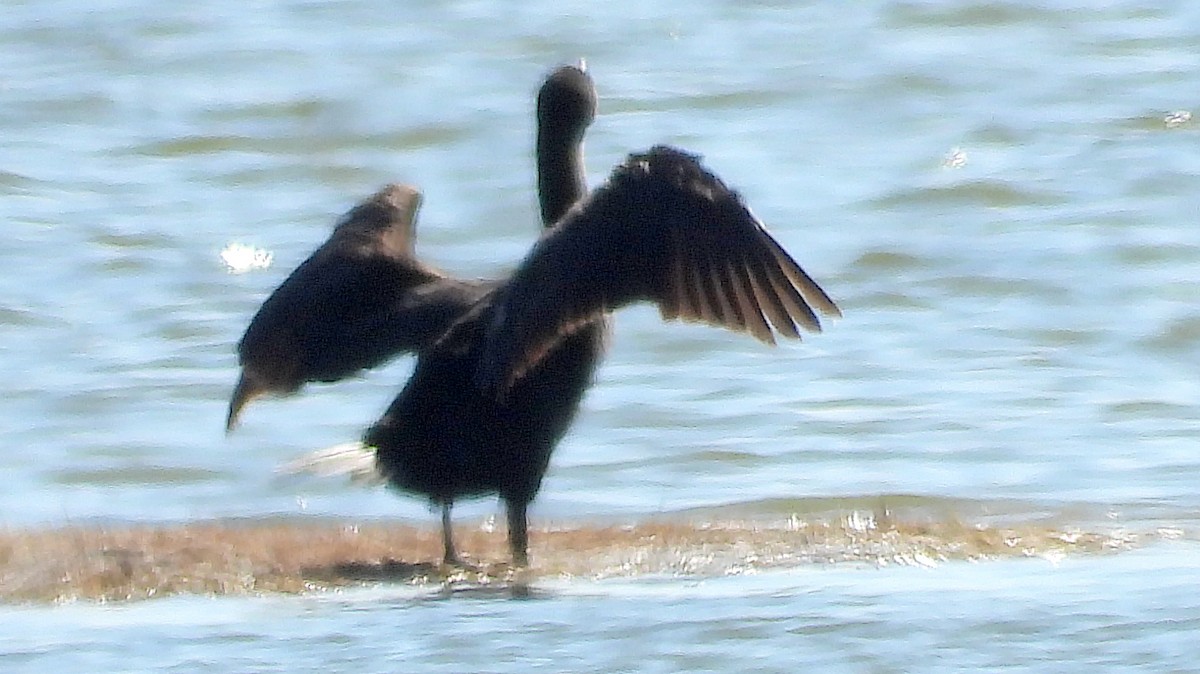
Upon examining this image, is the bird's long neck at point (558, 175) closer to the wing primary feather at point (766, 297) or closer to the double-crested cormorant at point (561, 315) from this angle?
the double-crested cormorant at point (561, 315)

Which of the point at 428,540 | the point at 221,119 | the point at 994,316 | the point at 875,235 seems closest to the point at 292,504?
the point at 428,540

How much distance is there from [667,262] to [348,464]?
1.24 m

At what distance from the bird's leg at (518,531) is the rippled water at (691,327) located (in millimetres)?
450

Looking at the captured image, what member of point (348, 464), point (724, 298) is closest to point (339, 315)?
point (348, 464)

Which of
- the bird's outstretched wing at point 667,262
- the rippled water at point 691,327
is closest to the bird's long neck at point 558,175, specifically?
the bird's outstretched wing at point 667,262

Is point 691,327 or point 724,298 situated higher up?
point 724,298

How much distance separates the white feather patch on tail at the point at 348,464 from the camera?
8.16 metres

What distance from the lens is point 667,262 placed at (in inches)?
302

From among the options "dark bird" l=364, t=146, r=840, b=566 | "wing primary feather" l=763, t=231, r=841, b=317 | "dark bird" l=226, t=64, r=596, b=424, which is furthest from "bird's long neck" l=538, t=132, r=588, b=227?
A: "wing primary feather" l=763, t=231, r=841, b=317

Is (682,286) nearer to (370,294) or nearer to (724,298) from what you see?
(724,298)

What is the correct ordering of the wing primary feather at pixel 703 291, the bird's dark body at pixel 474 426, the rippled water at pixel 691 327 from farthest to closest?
the bird's dark body at pixel 474 426 < the wing primary feather at pixel 703 291 < the rippled water at pixel 691 327

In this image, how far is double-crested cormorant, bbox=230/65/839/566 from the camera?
298 inches

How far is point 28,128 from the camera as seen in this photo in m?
19.5

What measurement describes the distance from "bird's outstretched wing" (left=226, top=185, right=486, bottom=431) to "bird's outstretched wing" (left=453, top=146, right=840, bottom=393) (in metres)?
0.52
